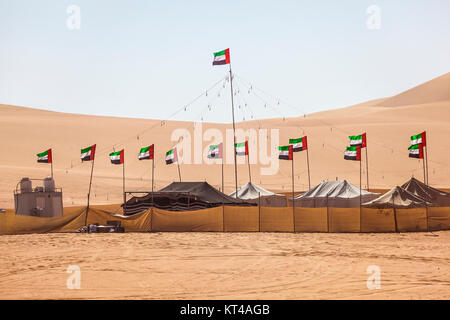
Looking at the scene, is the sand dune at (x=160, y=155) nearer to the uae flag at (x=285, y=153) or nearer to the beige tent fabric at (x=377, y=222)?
the uae flag at (x=285, y=153)

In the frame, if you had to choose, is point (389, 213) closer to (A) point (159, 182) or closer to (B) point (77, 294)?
(B) point (77, 294)

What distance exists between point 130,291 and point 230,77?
30062mm

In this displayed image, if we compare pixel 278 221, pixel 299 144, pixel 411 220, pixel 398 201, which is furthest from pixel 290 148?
pixel 411 220

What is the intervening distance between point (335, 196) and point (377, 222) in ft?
41.6

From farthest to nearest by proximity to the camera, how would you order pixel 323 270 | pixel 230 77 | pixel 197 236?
pixel 230 77
pixel 197 236
pixel 323 270

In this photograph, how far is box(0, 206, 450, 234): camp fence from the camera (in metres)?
28.8

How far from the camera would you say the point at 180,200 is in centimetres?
3666

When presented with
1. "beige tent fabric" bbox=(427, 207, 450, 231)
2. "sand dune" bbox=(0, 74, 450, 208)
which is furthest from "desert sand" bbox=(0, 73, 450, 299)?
"sand dune" bbox=(0, 74, 450, 208)

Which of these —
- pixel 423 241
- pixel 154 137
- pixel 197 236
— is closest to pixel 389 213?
pixel 423 241

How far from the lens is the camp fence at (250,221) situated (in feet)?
94.5

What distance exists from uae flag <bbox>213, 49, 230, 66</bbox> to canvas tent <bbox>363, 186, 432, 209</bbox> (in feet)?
45.2

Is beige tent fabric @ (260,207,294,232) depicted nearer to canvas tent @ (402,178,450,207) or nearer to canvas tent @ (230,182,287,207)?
canvas tent @ (402,178,450,207)


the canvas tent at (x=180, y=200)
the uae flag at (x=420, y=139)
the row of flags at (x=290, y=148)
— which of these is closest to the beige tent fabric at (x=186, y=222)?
the canvas tent at (x=180, y=200)

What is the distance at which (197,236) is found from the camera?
2739cm
